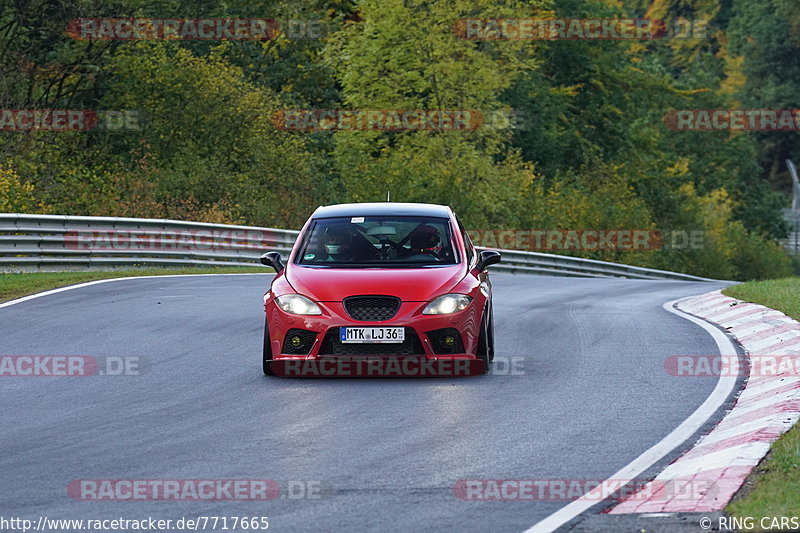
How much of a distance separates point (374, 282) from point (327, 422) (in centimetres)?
261

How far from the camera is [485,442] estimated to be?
364 inches

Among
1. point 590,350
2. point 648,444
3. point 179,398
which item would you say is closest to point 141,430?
point 179,398

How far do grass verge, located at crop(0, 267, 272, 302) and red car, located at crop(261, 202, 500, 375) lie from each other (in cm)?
842

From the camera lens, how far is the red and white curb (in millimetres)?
7258

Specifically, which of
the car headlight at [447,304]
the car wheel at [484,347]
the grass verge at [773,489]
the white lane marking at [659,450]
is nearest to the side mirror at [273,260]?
the car headlight at [447,304]

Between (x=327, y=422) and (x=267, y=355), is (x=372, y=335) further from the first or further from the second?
(x=327, y=422)

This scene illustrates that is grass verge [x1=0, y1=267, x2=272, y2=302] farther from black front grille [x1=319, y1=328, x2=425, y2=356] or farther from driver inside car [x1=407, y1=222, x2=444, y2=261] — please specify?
black front grille [x1=319, y1=328, x2=425, y2=356]

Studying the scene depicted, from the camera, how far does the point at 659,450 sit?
29.3 feet

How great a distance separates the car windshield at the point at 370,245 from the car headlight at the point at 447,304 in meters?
0.74

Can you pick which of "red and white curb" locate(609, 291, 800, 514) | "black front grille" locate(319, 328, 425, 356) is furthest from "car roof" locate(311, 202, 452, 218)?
"red and white curb" locate(609, 291, 800, 514)

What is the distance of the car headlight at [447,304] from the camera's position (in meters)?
12.4

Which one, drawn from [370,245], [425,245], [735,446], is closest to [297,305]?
[370,245]

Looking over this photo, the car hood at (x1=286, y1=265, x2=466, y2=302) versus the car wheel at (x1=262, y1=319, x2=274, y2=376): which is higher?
the car hood at (x1=286, y1=265, x2=466, y2=302)

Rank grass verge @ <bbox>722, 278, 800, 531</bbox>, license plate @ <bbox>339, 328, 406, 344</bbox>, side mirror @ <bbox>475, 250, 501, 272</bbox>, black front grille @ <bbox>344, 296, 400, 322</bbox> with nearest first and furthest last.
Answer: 1. grass verge @ <bbox>722, 278, 800, 531</bbox>
2. license plate @ <bbox>339, 328, 406, 344</bbox>
3. black front grille @ <bbox>344, 296, 400, 322</bbox>
4. side mirror @ <bbox>475, 250, 501, 272</bbox>
